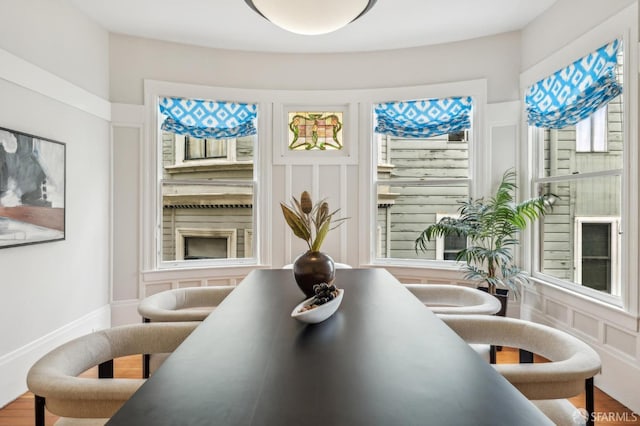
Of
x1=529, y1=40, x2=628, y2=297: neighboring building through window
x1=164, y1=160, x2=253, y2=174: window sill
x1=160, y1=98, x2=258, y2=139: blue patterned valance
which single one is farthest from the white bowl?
x1=160, y1=98, x2=258, y2=139: blue patterned valance

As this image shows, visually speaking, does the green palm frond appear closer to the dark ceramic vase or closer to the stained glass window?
the stained glass window

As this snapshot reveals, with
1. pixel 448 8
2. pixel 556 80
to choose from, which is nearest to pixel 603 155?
pixel 556 80

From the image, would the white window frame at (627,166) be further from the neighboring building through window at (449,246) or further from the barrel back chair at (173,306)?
the barrel back chair at (173,306)

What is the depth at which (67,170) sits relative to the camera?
3.19 metres

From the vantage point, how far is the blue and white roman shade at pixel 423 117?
3.99 meters

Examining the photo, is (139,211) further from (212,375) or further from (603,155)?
(603,155)

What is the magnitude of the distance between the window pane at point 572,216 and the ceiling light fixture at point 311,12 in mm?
2195

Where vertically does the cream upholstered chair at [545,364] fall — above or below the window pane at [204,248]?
below

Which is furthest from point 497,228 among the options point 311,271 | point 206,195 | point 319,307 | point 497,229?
point 206,195

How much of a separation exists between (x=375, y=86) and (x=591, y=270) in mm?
2566

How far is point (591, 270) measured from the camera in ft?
9.77

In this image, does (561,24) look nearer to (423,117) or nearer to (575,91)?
(575,91)

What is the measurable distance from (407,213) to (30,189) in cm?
326

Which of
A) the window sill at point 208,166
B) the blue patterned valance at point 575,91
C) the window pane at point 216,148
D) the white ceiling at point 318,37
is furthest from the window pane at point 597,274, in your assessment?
the window pane at point 216,148
